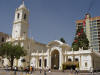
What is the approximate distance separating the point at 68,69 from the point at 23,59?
18513mm

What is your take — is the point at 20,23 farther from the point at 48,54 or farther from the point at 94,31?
the point at 94,31

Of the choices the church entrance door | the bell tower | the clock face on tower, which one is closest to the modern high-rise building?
the church entrance door

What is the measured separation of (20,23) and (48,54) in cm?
1923

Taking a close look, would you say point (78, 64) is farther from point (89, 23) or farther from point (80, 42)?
point (89, 23)

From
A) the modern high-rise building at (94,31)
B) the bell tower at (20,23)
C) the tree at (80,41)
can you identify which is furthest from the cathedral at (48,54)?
the modern high-rise building at (94,31)

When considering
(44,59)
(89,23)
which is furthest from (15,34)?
(89,23)

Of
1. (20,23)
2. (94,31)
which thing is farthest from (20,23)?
(94,31)

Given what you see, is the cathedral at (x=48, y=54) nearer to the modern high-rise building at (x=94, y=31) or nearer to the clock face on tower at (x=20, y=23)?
the clock face on tower at (x=20, y=23)

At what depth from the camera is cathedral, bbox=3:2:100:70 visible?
4294 centimetres

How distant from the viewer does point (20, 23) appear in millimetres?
60469

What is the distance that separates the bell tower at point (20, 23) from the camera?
6034 cm

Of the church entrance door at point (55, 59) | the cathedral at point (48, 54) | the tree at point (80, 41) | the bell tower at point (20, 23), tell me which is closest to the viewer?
the cathedral at point (48, 54)

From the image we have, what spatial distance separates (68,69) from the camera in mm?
44750

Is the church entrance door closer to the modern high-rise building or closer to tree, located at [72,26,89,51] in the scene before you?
tree, located at [72,26,89,51]
